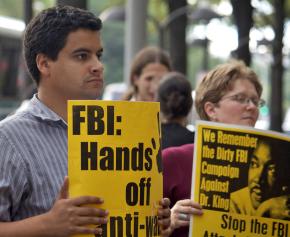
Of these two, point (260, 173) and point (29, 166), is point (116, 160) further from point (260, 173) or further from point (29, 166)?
point (260, 173)

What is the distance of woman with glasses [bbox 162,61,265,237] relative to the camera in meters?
4.31

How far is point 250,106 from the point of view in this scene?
14.3ft

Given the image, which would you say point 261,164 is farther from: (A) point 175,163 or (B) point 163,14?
(B) point 163,14

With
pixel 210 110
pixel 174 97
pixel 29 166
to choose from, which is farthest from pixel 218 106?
pixel 174 97

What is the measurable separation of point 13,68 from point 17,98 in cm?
67

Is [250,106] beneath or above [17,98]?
beneath

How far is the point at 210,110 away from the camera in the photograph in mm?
4426

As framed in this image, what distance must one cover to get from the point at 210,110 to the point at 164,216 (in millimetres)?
1300

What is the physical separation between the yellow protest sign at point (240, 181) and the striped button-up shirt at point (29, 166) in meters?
0.78

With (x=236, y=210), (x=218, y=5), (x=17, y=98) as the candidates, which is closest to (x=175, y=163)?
(x=236, y=210)

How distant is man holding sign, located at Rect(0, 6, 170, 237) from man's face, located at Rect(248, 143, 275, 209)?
1.78 ft

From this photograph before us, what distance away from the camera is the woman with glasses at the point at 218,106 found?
4.31 m

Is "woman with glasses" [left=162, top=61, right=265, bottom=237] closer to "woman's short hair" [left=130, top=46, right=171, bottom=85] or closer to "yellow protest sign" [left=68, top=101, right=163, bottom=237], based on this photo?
"yellow protest sign" [left=68, top=101, right=163, bottom=237]

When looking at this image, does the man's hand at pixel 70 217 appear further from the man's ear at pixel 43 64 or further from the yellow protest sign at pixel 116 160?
the man's ear at pixel 43 64
